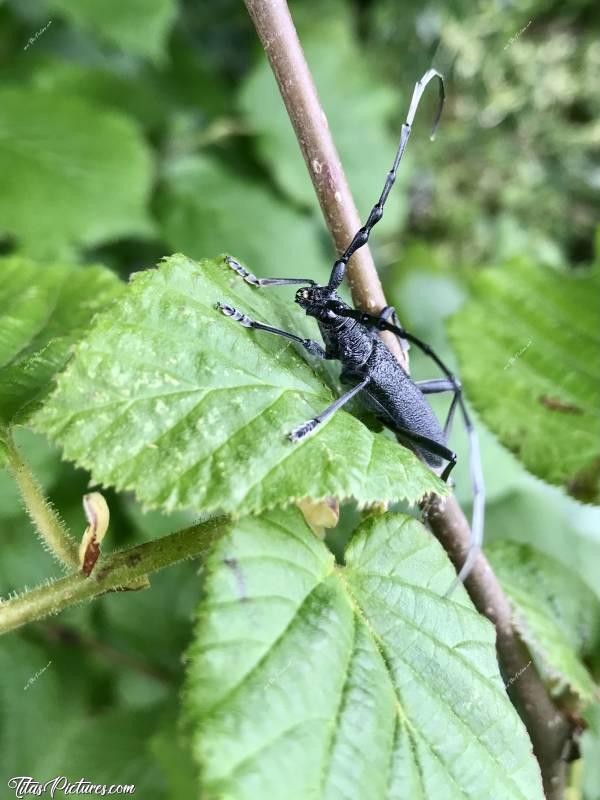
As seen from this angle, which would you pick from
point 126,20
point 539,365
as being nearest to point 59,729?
point 539,365

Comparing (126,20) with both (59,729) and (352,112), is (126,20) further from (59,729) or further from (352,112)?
(59,729)

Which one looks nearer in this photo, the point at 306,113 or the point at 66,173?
the point at 306,113

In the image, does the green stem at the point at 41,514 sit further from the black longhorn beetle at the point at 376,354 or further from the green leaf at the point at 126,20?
the green leaf at the point at 126,20

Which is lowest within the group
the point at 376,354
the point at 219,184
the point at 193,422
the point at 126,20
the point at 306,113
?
the point at 193,422

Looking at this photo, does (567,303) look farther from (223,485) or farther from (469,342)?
(223,485)

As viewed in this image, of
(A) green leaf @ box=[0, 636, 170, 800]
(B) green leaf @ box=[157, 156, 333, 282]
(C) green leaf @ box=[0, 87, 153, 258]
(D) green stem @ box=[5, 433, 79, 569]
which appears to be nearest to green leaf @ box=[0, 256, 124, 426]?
(D) green stem @ box=[5, 433, 79, 569]

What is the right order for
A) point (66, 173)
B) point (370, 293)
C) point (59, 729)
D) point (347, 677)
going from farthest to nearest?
point (66, 173)
point (59, 729)
point (370, 293)
point (347, 677)
